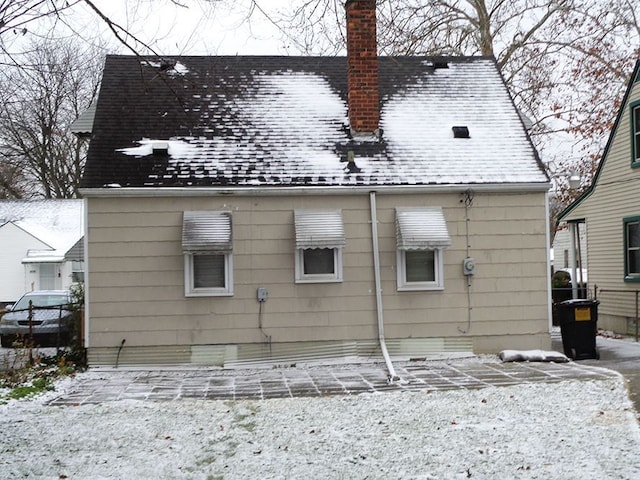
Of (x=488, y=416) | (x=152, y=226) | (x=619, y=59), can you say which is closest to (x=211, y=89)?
(x=152, y=226)

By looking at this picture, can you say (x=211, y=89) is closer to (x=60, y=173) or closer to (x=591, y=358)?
(x=591, y=358)

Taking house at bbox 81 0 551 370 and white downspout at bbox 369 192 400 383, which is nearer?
house at bbox 81 0 551 370

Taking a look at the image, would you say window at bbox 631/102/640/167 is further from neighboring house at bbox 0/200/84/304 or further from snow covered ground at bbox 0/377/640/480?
neighboring house at bbox 0/200/84/304

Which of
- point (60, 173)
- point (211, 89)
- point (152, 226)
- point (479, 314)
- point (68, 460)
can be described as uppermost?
point (60, 173)

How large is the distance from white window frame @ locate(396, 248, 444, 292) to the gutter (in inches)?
41.8

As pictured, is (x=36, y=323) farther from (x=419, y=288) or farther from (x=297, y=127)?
(x=419, y=288)

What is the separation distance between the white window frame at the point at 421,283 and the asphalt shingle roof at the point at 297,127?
1267 millimetres

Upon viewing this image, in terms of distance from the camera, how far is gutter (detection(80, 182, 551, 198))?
1213 cm

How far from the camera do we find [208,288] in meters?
12.3

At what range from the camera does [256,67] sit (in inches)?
598

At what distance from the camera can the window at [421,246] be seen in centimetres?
1208

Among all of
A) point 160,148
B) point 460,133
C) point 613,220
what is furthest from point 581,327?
point 160,148

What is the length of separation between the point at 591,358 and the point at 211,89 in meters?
8.82

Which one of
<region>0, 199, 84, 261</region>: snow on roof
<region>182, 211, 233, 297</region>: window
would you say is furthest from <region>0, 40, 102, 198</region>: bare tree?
<region>182, 211, 233, 297</region>: window
